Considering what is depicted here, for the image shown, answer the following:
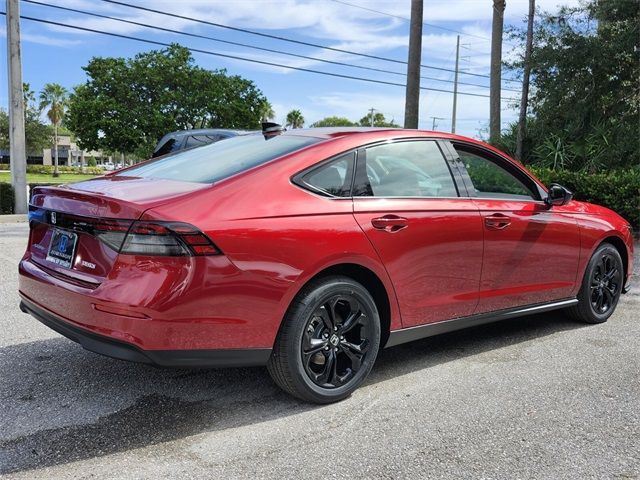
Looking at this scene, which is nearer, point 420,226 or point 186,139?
point 420,226

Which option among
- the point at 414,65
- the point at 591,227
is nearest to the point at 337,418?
the point at 591,227

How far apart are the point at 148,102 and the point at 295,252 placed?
40.1m

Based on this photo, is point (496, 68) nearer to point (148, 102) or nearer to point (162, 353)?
point (162, 353)

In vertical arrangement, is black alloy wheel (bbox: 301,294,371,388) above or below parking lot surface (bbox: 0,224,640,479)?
above

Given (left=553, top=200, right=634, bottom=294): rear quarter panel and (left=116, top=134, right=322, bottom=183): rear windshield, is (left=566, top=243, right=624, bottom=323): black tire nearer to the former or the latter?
(left=553, top=200, right=634, bottom=294): rear quarter panel

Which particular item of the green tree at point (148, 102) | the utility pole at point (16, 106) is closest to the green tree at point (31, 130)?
the green tree at point (148, 102)

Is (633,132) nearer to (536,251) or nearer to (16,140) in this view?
(536,251)

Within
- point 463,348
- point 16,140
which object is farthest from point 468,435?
point 16,140

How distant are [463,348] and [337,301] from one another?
1.68 meters

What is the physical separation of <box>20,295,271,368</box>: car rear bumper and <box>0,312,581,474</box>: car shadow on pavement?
0.39 metres

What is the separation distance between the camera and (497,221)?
14.0 ft

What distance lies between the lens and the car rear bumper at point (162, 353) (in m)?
2.94

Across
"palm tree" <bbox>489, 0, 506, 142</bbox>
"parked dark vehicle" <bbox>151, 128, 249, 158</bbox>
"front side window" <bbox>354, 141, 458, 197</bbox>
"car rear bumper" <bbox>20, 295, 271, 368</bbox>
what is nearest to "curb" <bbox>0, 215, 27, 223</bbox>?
"parked dark vehicle" <bbox>151, 128, 249, 158</bbox>

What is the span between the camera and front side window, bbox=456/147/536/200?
4.36m
